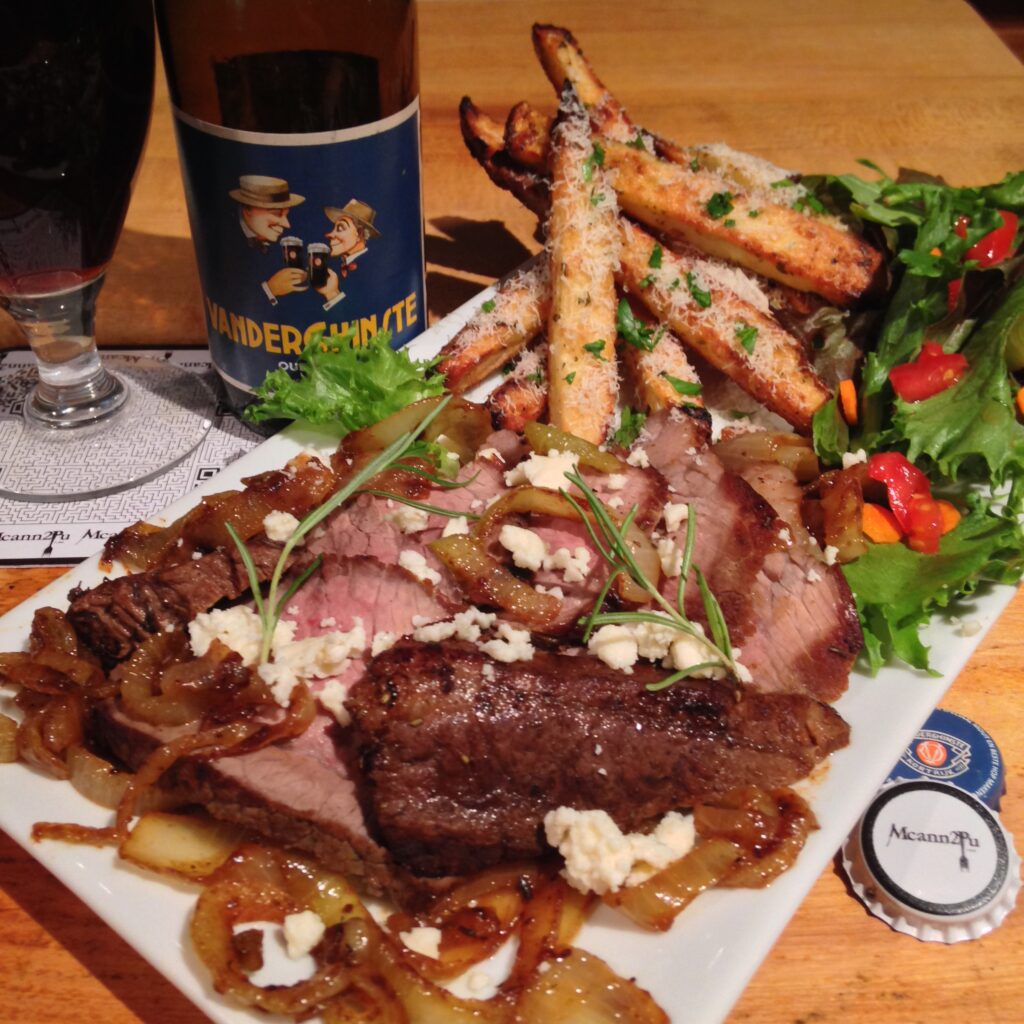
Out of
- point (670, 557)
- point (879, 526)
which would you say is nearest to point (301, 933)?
point (670, 557)

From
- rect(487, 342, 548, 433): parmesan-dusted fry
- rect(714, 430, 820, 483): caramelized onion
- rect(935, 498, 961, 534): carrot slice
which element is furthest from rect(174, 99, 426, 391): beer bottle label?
rect(935, 498, 961, 534): carrot slice

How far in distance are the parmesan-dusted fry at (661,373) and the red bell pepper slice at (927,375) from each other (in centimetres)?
62

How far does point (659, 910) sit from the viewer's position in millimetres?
1725

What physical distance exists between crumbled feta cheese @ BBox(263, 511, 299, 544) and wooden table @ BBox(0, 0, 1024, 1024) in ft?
2.88

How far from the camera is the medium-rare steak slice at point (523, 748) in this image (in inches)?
68.2

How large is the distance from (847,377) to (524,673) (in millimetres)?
1966

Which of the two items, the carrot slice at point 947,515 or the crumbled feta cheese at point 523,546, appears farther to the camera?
the carrot slice at point 947,515

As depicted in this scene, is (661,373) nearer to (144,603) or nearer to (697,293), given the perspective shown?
(697,293)

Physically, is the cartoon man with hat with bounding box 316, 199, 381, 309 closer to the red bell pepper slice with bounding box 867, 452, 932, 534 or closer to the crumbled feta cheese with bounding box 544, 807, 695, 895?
the red bell pepper slice with bounding box 867, 452, 932, 534

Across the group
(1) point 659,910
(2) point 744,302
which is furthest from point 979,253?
(1) point 659,910

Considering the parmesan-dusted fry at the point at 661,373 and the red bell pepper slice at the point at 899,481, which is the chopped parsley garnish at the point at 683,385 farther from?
the red bell pepper slice at the point at 899,481

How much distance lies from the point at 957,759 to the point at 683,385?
1296 millimetres

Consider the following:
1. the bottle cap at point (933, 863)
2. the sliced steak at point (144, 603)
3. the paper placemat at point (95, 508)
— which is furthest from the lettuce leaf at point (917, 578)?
the paper placemat at point (95, 508)

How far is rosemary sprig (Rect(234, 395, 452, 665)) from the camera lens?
6.34 ft
